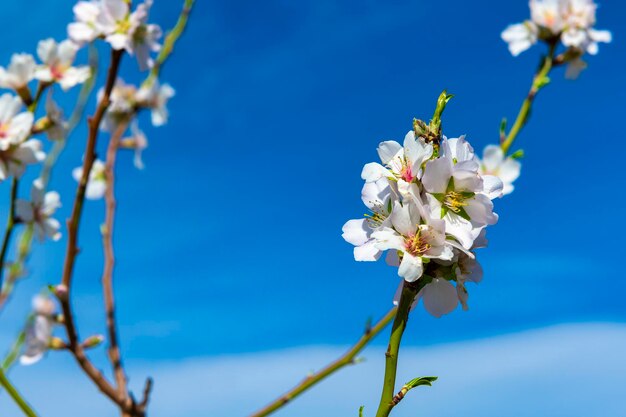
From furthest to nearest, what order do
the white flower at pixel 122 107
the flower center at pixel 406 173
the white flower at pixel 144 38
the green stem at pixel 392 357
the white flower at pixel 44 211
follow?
the white flower at pixel 122 107 → the white flower at pixel 44 211 → the white flower at pixel 144 38 → the flower center at pixel 406 173 → the green stem at pixel 392 357

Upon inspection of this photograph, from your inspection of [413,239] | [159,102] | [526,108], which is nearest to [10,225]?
[159,102]

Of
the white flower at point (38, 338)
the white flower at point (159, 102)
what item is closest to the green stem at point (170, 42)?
Result: the white flower at point (159, 102)

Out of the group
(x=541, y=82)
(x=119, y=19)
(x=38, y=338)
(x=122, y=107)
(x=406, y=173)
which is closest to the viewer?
(x=406, y=173)

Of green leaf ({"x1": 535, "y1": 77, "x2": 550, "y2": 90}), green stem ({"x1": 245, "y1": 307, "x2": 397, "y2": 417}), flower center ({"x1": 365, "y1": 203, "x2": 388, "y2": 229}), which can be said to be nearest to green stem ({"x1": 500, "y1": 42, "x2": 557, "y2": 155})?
green leaf ({"x1": 535, "y1": 77, "x2": 550, "y2": 90})

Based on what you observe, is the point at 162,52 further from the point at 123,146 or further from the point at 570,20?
the point at 570,20

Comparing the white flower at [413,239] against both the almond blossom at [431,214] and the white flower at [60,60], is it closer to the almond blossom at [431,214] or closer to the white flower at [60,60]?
the almond blossom at [431,214]

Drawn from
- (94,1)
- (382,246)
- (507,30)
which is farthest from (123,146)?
(507,30)

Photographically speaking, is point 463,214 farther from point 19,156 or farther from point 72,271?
point 19,156

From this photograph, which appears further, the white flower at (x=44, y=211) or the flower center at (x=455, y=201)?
the white flower at (x=44, y=211)
